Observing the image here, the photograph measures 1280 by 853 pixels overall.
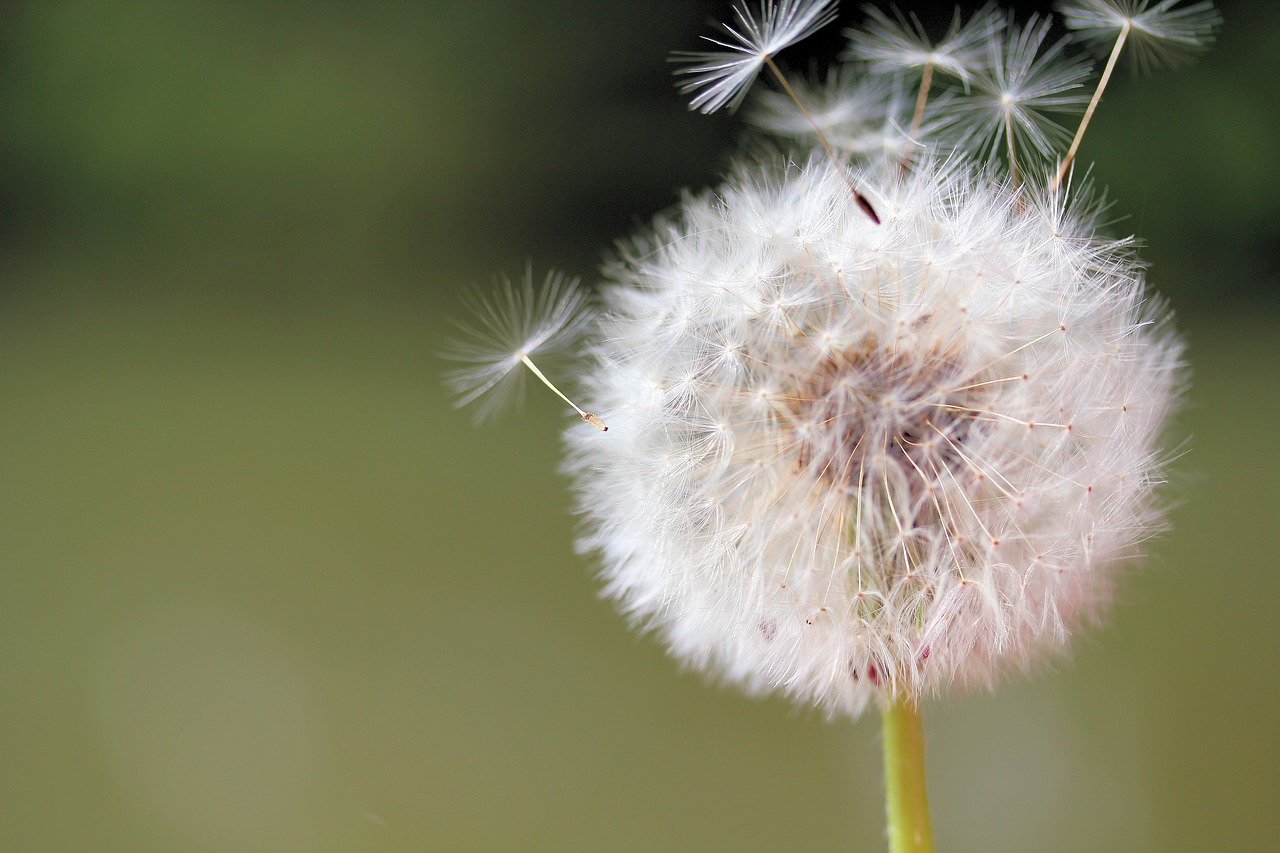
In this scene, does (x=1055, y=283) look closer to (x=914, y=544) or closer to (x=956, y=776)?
(x=914, y=544)

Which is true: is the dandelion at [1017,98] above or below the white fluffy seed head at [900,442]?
above

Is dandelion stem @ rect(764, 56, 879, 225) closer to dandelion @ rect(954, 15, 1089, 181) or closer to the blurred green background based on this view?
dandelion @ rect(954, 15, 1089, 181)

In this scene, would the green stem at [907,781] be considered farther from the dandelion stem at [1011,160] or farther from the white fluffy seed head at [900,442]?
the dandelion stem at [1011,160]

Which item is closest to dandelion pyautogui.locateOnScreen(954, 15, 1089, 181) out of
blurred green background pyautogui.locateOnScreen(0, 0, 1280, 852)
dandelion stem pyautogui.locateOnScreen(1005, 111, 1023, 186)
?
dandelion stem pyautogui.locateOnScreen(1005, 111, 1023, 186)

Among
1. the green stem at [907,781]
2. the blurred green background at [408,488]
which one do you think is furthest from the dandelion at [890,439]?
the blurred green background at [408,488]

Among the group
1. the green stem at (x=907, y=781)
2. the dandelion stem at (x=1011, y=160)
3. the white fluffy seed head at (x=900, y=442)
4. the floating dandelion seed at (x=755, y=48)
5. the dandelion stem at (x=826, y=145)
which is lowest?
the green stem at (x=907, y=781)

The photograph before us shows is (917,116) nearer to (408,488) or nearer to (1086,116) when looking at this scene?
(1086,116)

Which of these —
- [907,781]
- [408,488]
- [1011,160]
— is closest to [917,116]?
[1011,160]
